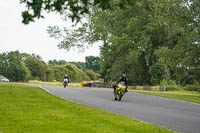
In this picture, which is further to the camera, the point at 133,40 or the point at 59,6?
the point at 133,40

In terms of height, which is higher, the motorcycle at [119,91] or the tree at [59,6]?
the tree at [59,6]

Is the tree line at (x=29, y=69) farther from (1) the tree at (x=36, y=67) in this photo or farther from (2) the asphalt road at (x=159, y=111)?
(2) the asphalt road at (x=159, y=111)

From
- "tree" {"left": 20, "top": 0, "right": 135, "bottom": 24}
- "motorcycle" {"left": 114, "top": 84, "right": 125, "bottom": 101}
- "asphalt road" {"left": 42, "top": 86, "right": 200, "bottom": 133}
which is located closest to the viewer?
"tree" {"left": 20, "top": 0, "right": 135, "bottom": 24}

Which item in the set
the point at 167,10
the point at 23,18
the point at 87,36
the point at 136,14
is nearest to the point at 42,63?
the point at 87,36

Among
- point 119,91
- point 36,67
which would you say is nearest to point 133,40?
point 119,91

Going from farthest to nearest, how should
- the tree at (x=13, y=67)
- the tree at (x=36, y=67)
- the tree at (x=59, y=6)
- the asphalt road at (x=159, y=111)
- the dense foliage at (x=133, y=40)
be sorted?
the tree at (x=36, y=67), the tree at (x=13, y=67), the dense foliage at (x=133, y=40), the asphalt road at (x=159, y=111), the tree at (x=59, y=6)

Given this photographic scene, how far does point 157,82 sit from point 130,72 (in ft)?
15.7

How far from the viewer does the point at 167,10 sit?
37.0m

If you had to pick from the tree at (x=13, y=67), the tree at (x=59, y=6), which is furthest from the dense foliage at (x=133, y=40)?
the tree at (x=59, y=6)

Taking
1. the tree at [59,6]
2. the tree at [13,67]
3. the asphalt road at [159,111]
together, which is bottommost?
the asphalt road at [159,111]

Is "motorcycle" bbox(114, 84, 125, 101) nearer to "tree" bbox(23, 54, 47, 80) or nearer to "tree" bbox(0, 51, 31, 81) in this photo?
"tree" bbox(0, 51, 31, 81)

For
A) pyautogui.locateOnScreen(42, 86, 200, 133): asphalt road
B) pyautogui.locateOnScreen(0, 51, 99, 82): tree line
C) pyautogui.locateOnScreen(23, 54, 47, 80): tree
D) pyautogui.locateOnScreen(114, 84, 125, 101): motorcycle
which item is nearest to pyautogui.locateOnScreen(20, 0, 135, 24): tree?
pyautogui.locateOnScreen(42, 86, 200, 133): asphalt road

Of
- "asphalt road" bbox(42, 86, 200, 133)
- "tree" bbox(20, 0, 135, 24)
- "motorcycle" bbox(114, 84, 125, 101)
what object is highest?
"tree" bbox(20, 0, 135, 24)

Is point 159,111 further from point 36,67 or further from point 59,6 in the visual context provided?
point 36,67
